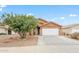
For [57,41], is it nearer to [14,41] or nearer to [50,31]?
[50,31]

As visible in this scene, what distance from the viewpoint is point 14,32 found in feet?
16.3

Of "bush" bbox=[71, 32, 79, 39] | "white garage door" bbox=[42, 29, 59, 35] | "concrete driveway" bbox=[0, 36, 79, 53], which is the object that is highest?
"white garage door" bbox=[42, 29, 59, 35]

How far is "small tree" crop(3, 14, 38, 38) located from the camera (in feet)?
16.2

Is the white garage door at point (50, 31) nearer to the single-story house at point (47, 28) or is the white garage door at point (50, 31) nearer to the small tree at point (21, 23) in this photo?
the single-story house at point (47, 28)

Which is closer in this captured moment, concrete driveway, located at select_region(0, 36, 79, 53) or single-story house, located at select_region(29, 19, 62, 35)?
concrete driveway, located at select_region(0, 36, 79, 53)

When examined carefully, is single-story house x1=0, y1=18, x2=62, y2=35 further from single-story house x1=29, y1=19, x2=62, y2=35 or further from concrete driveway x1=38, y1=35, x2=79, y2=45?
concrete driveway x1=38, y1=35, x2=79, y2=45

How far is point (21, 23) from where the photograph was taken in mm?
→ 4961

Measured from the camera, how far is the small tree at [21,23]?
4.93 meters

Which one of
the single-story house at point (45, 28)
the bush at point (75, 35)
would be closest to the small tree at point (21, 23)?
the single-story house at point (45, 28)

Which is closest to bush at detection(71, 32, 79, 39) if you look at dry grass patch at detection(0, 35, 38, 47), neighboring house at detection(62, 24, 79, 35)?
neighboring house at detection(62, 24, 79, 35)

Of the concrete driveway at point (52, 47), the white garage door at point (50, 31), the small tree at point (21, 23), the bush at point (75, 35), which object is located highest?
the small tree at point (21, 23)

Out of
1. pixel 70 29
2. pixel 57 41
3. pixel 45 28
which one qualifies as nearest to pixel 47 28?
pixel 45 28

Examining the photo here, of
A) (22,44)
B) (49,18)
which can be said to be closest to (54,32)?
(49,18)
